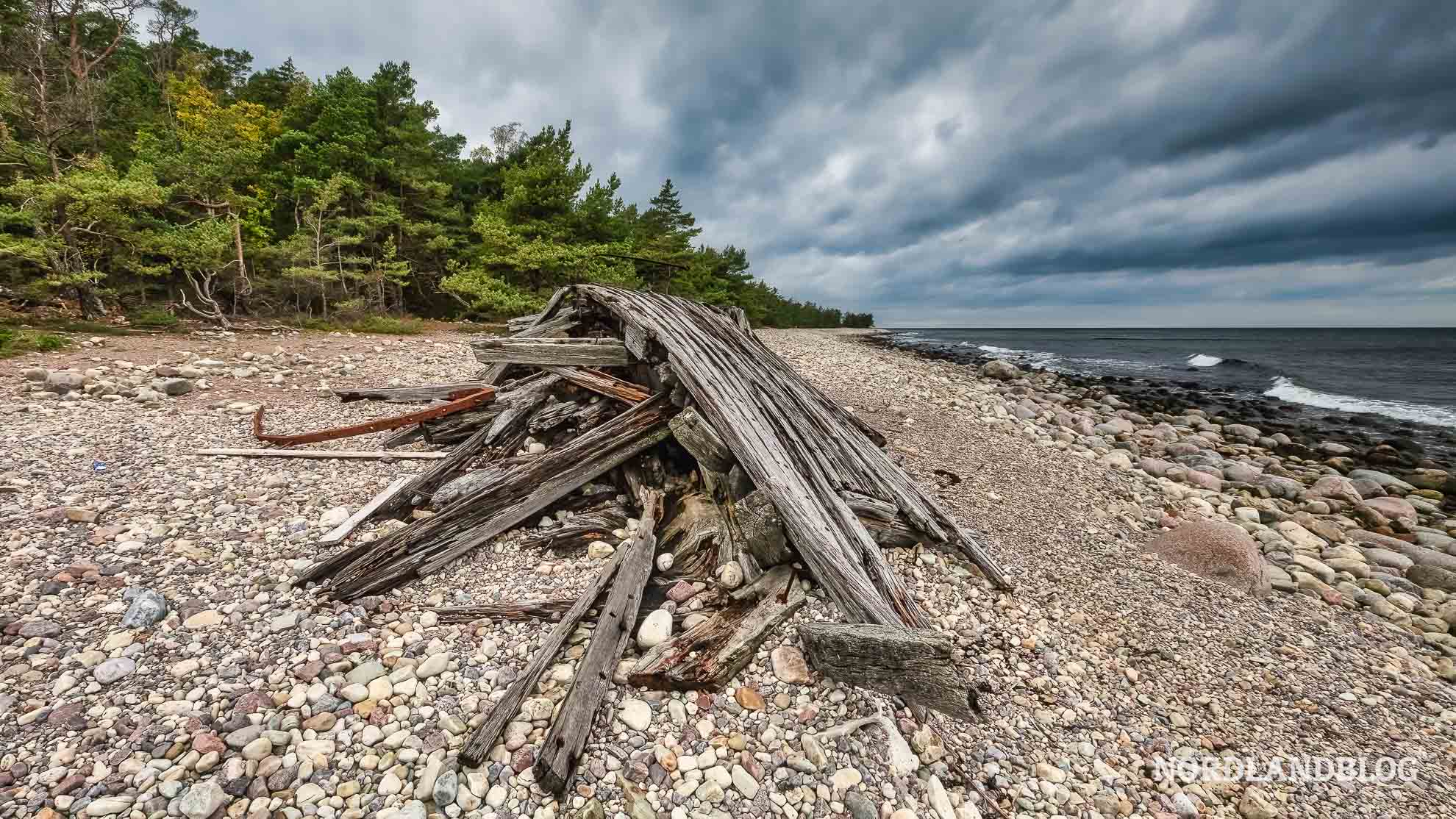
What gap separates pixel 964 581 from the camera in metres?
3.76

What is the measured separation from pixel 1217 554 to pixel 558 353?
260 inches

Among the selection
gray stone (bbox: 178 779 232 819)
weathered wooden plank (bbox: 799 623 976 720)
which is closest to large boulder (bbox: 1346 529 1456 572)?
weathered wooden plank (bbox: 799 623 976 720)

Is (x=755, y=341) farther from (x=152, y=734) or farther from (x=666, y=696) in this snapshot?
(x=152, y=734)

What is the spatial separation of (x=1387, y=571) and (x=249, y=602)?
33.3 feet

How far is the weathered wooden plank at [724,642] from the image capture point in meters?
2.61

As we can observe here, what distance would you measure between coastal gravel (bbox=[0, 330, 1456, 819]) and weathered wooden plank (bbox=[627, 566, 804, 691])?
0.09 metres

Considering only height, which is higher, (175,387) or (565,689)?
(175,387)

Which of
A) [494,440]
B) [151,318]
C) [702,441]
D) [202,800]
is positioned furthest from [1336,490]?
[151,318]

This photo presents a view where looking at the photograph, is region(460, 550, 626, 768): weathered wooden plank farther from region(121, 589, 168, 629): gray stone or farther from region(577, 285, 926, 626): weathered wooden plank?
region(121, 589, 168, 629): gray stone

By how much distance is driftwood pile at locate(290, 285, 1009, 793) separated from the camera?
2.62 m

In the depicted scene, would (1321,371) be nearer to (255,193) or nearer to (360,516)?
(360,516)

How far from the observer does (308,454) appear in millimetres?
5117

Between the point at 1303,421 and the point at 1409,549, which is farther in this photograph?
the point at 1303,421

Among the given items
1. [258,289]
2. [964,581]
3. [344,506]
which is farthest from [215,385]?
[258,289]
